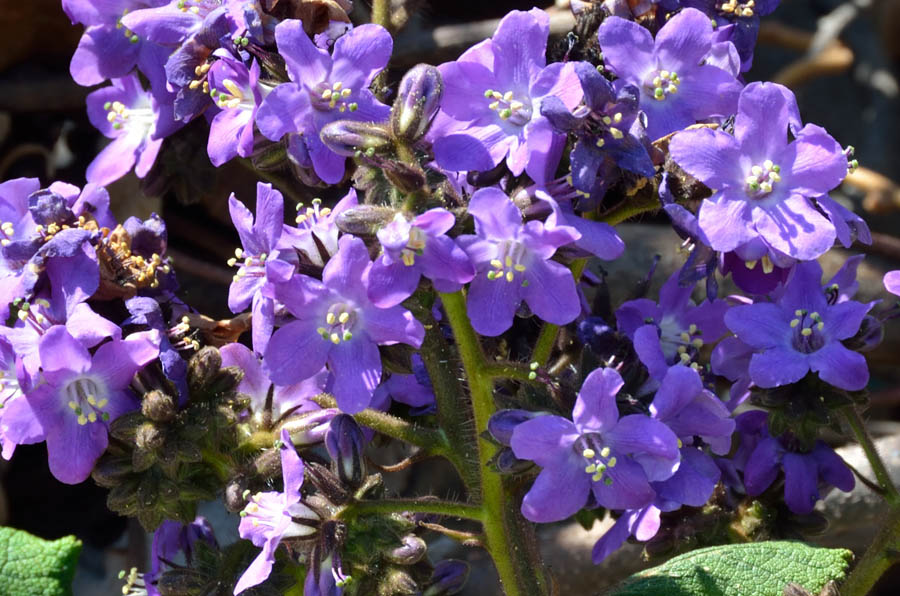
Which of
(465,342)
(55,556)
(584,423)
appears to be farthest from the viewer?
(55,556)

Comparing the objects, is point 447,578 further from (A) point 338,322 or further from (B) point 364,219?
(B) point 364,219

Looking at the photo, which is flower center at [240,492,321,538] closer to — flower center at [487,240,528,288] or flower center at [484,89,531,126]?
flower center at [487,240,528,288]

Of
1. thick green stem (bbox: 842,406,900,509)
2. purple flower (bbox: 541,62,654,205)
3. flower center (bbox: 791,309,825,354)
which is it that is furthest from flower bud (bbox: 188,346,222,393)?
thick green stem (bbox: 842,406,900,509)

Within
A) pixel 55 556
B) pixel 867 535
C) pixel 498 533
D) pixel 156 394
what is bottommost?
pixel 867 535

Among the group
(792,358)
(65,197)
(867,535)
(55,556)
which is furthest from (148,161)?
(867,535)

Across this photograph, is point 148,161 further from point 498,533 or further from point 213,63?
point 498,533

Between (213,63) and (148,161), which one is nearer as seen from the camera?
(213,63)
